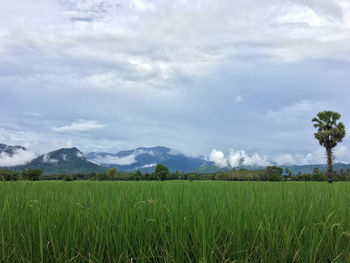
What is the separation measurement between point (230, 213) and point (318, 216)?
1634mm

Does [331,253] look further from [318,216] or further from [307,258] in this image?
[318,216]

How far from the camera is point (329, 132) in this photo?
4559cm

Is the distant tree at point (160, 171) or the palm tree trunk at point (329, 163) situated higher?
the palm tree trunk at point (329, 163)

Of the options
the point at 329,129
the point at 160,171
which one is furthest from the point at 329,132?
the point at 160,171

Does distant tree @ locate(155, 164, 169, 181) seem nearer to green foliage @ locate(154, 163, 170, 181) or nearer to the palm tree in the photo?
green foliage @ locate(154, 163, 170, 181)

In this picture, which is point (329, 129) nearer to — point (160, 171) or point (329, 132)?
point (329, 132)

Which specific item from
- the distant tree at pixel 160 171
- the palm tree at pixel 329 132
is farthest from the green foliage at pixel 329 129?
the distant tree at pixel 160 171

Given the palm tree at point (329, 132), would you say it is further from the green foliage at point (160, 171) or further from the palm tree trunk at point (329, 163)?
the green foliage at point (160, 171)

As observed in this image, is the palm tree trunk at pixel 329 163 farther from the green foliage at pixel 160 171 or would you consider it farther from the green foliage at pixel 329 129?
Result: the green foliage at pixel 160 171

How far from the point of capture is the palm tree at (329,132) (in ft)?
147

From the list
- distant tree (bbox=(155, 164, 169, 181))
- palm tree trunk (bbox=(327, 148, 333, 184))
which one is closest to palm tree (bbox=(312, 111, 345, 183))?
palm tree trunk (bbox=(327, 148, 333, 184))

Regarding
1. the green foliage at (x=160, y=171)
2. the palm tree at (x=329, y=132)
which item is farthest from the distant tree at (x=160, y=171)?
the palm tree at (x=329, y=132)

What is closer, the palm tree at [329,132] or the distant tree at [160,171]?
the palm tree at [329,132]

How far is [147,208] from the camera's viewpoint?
338 centimetres
